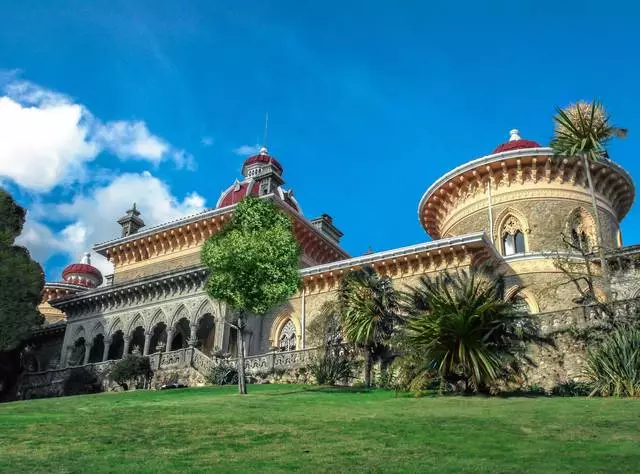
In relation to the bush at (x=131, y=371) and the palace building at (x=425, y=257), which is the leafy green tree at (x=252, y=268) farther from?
the bush at (x=131, y=371)

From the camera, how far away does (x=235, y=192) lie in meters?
37.3

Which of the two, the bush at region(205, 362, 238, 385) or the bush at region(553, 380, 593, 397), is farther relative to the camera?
the bush at region(205, 362, 238, 385)

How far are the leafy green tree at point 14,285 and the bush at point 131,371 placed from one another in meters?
6.65

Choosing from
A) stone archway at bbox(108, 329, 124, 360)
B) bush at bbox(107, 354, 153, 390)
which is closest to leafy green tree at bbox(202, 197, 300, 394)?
bush at bbox(107, 354, 153, 390)

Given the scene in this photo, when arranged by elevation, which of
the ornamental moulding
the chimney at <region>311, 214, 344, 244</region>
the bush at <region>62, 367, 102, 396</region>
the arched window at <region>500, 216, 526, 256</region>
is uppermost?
the chimney at <region>311, 214, 344, 244</region>

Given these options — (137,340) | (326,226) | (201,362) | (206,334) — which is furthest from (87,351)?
(326,226)

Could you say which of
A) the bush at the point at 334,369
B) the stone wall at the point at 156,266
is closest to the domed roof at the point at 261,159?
the stone wall at the point at 156,266

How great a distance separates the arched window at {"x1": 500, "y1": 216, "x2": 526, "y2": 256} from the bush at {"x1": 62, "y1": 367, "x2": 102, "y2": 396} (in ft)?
65.2

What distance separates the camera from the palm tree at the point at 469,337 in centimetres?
1529

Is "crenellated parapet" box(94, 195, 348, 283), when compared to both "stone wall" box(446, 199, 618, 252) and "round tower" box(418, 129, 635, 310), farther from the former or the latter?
"stone wall" box(446, 199, 618, 252)

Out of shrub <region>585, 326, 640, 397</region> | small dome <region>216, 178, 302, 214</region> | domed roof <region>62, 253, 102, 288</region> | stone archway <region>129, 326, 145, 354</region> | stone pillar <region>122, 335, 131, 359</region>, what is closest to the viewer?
shrub <region>585, 326, 640, 397</region>

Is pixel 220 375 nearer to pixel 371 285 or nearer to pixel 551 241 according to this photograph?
pixel 371 285

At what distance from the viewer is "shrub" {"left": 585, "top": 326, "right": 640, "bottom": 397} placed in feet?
46.5

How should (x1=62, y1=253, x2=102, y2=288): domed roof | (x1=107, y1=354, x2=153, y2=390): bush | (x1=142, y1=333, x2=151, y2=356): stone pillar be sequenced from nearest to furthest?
(x1=107, y1=354, x2=153, y2=390): bush < (x1=142, y1=333, x2=151, y2=356): stone pillar < (x1=62, y1=253, x2=102, y2=288): domed roof
